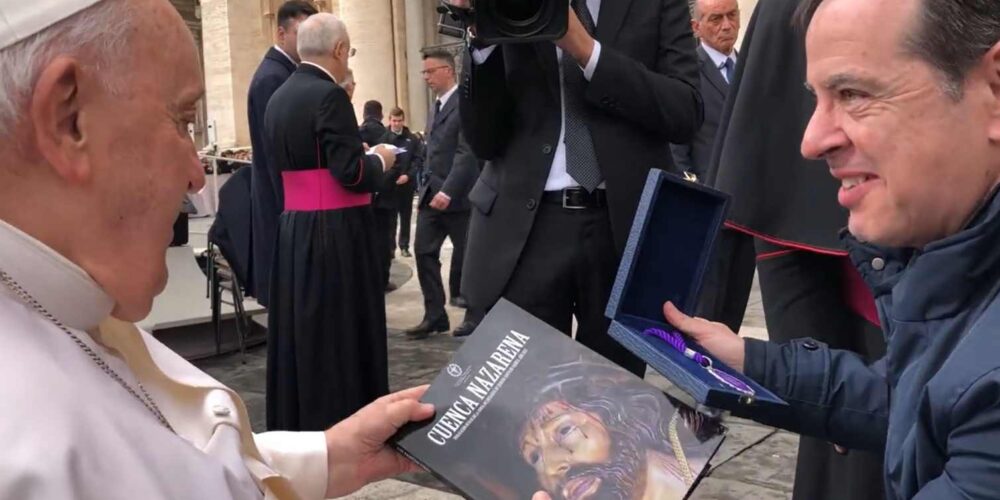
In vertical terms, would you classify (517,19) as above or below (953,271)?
above

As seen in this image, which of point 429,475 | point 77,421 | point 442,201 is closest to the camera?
point 77,421

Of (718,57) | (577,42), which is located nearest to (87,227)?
(577,42)

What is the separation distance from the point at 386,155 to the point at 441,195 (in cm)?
241

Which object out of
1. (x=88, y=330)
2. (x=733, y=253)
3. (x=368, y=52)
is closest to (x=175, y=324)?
(x=733, y=253)

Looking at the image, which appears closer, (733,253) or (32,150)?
(32,150)

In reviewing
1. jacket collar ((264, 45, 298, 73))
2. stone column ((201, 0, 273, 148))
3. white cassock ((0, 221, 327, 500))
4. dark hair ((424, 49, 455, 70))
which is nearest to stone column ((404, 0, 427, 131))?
stone column ((201, 0, 273, 148))

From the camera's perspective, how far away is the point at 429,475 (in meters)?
4.07

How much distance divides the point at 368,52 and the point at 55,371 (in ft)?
68.9

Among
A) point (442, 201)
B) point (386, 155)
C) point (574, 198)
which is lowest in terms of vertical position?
point (442, 201)

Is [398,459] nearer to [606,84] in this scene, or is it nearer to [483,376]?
[483,376]

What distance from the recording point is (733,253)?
2844 millimetres

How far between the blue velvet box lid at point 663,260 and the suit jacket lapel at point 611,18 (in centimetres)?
104

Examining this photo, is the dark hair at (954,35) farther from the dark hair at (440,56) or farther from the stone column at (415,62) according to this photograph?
the stone column at (415,62)

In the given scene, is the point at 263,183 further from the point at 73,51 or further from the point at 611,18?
the point at 73,51
